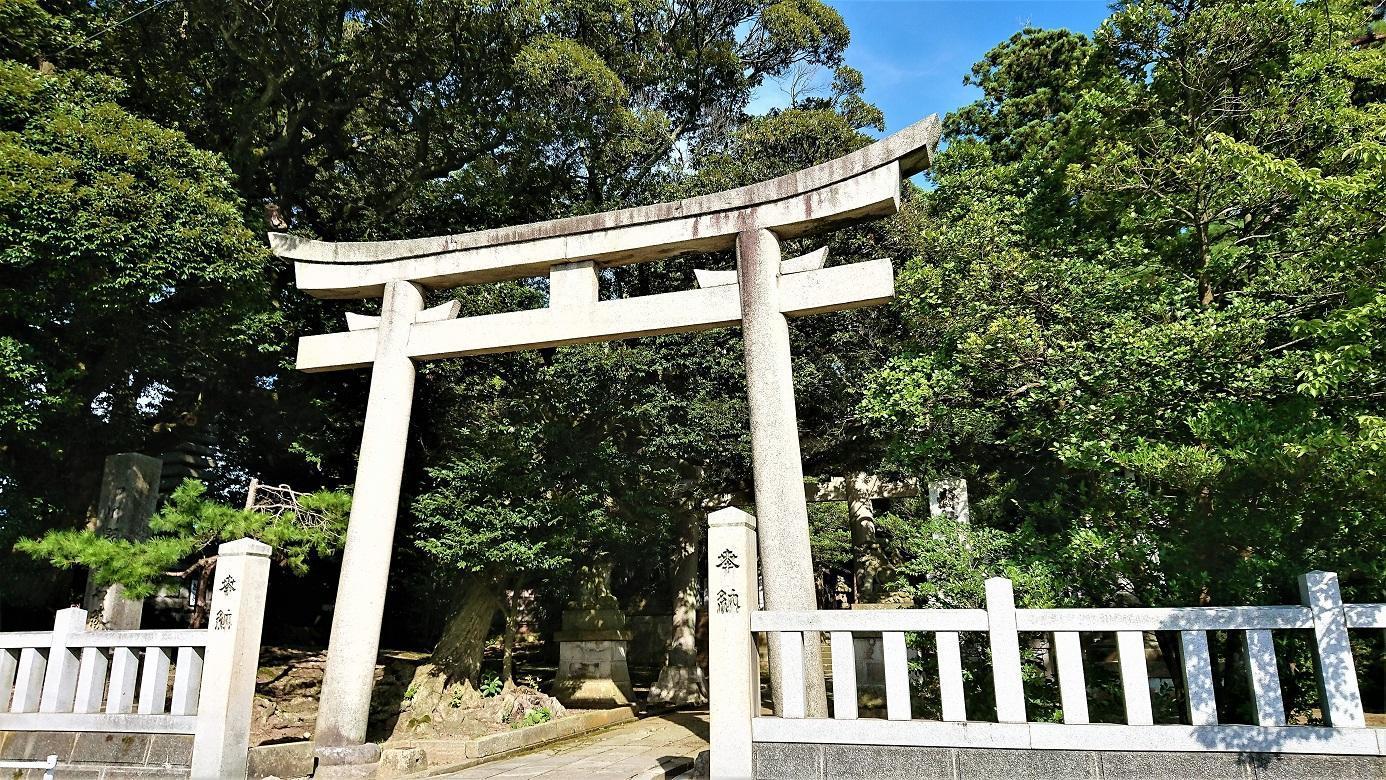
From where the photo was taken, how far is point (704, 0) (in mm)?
15836

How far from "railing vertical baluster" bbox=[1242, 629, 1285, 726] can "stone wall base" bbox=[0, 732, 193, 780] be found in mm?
7483

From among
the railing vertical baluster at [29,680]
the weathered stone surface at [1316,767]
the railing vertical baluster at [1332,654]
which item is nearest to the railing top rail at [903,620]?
the weathered stone surface at [1316,767]

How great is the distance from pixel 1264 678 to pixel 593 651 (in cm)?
1072

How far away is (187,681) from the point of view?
22.2 ft

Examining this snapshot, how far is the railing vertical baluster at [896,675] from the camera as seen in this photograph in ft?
17.4

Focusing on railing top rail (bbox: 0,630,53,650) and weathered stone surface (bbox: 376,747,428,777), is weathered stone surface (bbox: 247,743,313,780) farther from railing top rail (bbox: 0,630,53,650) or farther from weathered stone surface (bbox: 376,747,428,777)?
railing top rail (bbox: 0,630,53,650)

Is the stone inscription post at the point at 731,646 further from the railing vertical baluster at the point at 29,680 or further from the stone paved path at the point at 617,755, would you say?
the railing vertical baluster at the point at 29,680

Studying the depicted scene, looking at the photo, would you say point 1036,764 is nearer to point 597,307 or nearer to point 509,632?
point 597,307

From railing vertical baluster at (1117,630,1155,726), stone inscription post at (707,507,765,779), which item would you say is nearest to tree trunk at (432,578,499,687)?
stone inscription post at (707,507,765,779)

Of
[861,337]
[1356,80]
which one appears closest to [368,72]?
[861,337]

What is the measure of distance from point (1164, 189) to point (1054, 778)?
6.68 m

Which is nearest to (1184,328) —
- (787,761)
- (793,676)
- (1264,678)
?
(1264,678)

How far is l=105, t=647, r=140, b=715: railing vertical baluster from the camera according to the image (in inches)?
268

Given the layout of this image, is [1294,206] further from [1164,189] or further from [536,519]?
[536,519]
